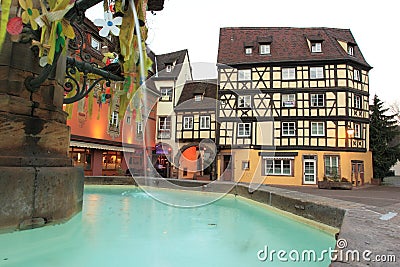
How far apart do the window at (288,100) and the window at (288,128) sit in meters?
1.19

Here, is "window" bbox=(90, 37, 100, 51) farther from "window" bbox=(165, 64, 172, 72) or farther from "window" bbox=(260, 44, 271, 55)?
"window" bbox=(260, 44, 271, 55)

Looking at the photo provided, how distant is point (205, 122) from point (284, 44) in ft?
26.3

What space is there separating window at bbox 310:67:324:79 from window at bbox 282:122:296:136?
339cm

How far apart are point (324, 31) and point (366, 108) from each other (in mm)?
6364

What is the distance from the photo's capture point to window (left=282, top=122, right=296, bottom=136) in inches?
743

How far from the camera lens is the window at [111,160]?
63.0 feet

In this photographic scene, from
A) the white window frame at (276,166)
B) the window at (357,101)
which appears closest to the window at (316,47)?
the window at (357,101)

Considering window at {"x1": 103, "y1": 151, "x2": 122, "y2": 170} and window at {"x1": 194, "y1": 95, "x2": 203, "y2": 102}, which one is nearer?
window at {"x1": 103, "y1": 151, "x2": 122, "y2": 170}

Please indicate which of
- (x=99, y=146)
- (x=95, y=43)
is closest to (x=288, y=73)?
(x=95, y=43)

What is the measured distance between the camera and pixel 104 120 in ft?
61.8

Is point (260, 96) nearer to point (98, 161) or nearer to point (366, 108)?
point (366, 108)

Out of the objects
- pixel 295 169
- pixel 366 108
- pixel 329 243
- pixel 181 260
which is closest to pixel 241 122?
pixel 295 169

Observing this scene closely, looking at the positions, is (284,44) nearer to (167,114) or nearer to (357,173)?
(357,173)

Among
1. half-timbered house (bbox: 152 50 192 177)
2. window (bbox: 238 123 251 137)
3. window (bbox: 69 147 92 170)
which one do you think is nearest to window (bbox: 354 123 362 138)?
window (bbox: 238 123 251 137)
